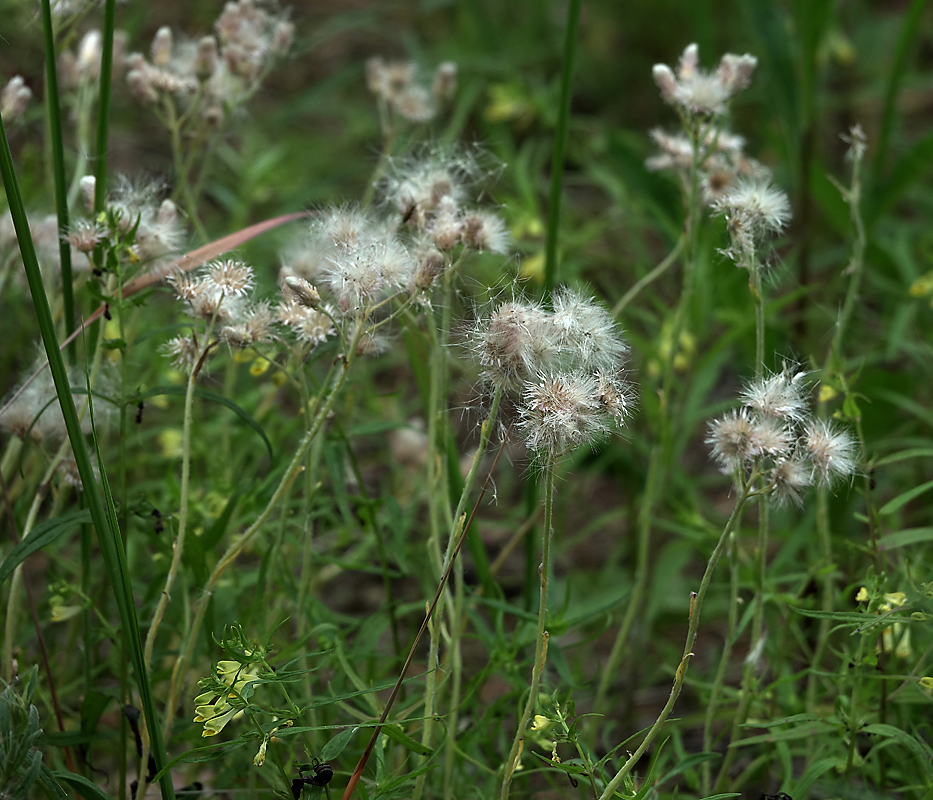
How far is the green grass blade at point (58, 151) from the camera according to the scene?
1.10 m

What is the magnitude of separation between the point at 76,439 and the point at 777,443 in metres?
0.72

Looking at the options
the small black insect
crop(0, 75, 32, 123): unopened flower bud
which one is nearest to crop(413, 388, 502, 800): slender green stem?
the small black insect

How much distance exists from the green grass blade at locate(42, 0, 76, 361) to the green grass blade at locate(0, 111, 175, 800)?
224 millimetres

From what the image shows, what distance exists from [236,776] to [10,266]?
31.4 inches

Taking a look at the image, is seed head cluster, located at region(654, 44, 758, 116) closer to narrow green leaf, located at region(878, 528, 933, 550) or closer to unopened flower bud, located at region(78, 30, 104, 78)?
narrow green leaf, located at region(878, 528, 933, 550)

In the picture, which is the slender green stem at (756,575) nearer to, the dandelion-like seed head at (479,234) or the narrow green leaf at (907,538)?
the narrow green leaf at (907,538)

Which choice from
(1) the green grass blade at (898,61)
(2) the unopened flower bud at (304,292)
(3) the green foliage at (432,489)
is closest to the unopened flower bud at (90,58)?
(3) the green foliage at (432,489)

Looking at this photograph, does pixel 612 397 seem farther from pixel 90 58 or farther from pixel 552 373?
pixel 90 58

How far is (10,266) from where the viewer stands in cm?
133

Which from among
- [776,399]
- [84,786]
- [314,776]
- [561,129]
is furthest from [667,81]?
[84,786]

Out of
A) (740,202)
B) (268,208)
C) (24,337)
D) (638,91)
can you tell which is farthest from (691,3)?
(24,337)

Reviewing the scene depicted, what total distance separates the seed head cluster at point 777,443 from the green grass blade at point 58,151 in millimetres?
876

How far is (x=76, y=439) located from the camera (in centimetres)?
92

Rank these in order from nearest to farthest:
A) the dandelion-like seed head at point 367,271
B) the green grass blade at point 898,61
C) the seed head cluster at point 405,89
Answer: the dandelion-like seed head at point 367,271 → the seed head cluster at point 405,89 → the green grass blade at point 898,61
